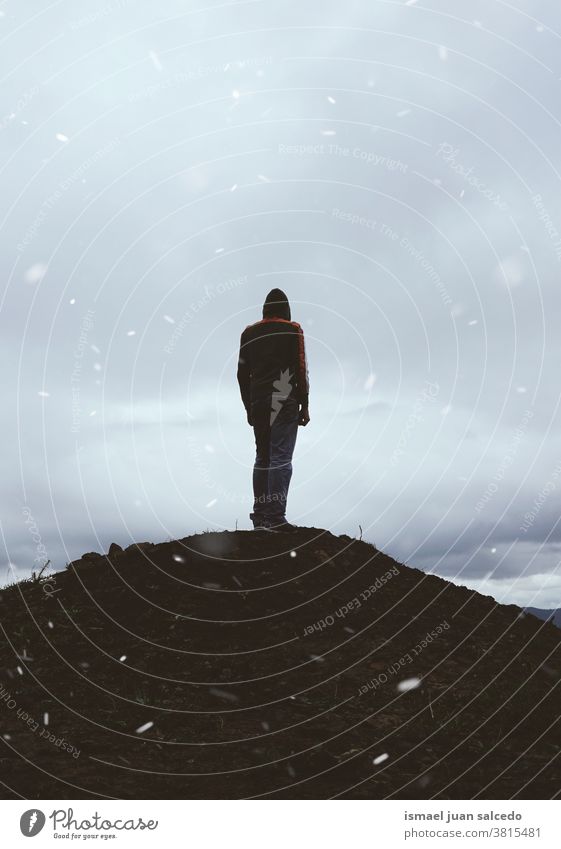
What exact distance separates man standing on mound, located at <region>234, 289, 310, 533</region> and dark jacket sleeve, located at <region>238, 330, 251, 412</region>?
7.1 inches

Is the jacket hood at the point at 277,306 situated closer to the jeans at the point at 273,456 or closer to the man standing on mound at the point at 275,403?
the man standing on mound at the point at 275,403

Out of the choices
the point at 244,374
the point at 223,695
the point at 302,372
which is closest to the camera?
the point at 223,695

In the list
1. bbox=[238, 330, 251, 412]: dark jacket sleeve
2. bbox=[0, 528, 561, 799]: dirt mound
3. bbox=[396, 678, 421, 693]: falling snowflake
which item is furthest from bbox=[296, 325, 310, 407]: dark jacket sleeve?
bbox=[396, 678, 421, 693]: falling snowflake

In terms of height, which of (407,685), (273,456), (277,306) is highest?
(277,306)

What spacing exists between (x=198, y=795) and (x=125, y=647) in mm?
3076

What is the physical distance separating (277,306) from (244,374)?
4.00 ft

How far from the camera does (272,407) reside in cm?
1023

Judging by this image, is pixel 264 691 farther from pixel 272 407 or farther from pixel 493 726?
pixel 272 407

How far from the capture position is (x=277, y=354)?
1023 centimetres

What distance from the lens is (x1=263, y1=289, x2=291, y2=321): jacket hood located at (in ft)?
34.8

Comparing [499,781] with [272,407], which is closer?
[499,781]

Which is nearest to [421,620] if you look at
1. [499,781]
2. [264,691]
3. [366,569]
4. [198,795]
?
[366,569]

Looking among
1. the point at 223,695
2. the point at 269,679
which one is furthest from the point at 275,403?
the point at 223,695

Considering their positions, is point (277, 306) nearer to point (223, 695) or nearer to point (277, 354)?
point (277, 354)
